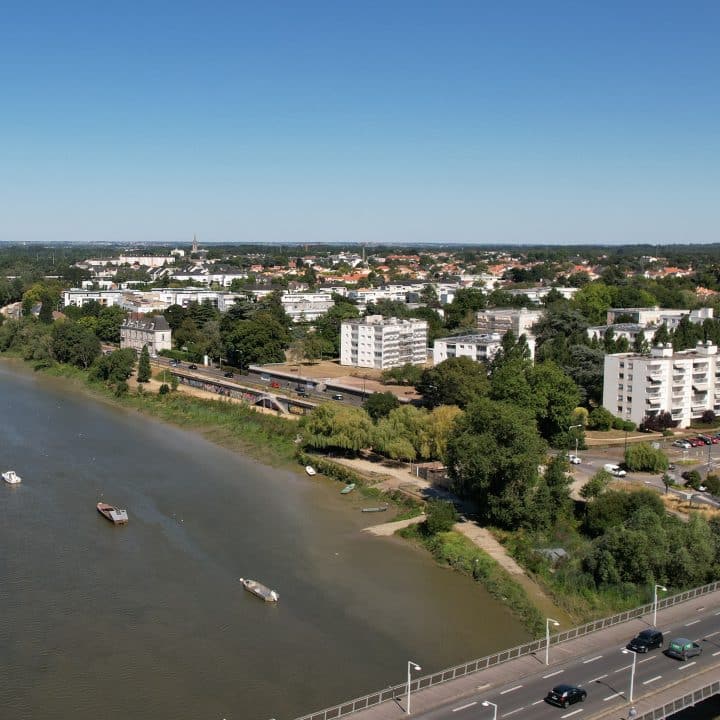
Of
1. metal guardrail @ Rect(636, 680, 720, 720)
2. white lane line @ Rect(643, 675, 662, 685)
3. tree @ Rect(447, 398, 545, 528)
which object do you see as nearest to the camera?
metal guardrail @ Rect(636, 680, 720, 720)

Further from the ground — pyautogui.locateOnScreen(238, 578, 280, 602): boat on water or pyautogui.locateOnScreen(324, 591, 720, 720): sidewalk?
pyautogui.locateOnScreen(324, 591, 720, 720): sidewalk

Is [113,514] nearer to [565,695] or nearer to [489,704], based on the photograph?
[489,704]

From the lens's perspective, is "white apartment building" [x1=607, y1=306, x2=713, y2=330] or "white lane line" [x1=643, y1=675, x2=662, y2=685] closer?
"white lane line" [x1=643, y1=675, x2=662, y2=685]

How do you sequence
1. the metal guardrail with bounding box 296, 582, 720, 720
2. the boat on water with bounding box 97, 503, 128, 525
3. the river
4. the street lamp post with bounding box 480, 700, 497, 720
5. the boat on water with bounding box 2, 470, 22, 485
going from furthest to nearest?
the boat on water with bounding box 2, 470, 22, 485, the boat on water with bounding box 97, 503, 128, 525, the river, the metal guardrail with bounding box 296, 582, 720, 720, the street lamp post with bounding box 480, 700, 497, 720

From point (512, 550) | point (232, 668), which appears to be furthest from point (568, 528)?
point (232, 668)

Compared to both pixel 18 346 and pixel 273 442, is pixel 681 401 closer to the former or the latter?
pixel 273 442

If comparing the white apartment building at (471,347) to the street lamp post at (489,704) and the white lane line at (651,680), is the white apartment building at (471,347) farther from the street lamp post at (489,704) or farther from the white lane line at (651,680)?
the street lamp post at (489,704)

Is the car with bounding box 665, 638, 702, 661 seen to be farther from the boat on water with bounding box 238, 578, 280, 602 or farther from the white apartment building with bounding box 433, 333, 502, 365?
the white apartment building with bounding box 433, 333, 502, 365

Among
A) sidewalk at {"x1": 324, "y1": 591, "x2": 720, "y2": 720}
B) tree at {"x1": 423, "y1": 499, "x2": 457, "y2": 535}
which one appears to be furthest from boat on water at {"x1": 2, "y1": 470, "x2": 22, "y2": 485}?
sidewalk at {"x1": 324, "y1": 591, "x2": 720, "y2": 720}

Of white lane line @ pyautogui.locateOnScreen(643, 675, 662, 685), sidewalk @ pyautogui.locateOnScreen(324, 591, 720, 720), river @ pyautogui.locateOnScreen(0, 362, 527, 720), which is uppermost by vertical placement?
white lane line @ pyautogui.locateOnScreen(643, 675, 662, 685)
